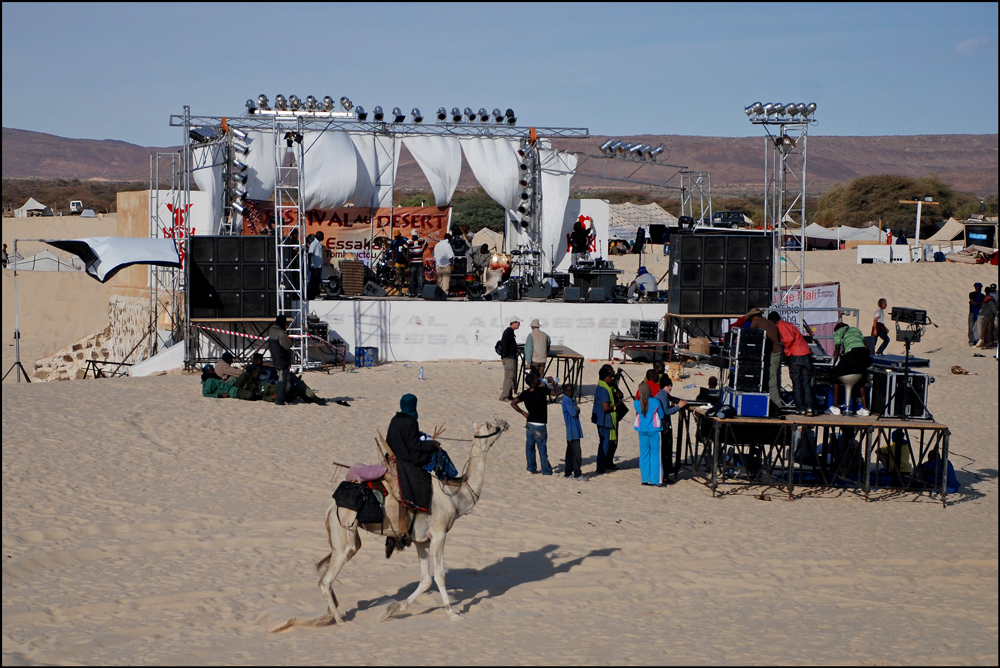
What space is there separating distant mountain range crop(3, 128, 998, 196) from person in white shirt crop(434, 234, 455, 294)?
8504cm

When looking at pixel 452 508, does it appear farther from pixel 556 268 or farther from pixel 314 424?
pixel 556 268

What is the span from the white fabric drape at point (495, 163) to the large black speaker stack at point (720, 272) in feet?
17.3

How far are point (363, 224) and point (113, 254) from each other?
838 centimetres

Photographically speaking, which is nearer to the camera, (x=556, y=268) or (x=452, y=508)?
(x=452, y=508)

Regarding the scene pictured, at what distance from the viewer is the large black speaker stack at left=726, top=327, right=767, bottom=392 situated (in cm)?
1265

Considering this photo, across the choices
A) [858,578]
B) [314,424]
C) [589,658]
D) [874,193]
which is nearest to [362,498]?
[589,658]

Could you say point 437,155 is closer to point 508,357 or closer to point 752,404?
point 508,357

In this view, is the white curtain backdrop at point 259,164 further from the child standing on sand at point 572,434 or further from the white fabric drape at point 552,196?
the child standing on sand at point 572,434

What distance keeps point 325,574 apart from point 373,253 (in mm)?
20081

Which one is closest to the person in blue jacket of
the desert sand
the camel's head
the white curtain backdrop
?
the desert sand

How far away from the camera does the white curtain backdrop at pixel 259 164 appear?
2428 cm

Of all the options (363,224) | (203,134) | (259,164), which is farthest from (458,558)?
(363,224)

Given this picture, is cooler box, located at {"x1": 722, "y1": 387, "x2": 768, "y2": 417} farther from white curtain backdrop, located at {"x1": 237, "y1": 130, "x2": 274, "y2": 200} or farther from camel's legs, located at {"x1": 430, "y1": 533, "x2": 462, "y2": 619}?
white curtain backdrop, located at {"x1": 237, "y1": 130, "x2": 274, "y2": 200}

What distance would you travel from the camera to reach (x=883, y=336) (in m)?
23.1
